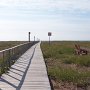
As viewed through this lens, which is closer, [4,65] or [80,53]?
[4,65]

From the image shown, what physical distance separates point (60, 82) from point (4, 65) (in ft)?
12.8

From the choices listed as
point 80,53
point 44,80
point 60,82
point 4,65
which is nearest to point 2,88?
point 44,80

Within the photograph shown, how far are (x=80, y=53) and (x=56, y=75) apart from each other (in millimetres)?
18626

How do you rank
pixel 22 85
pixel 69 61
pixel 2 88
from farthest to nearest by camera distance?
pixel 69 61
pixel 22 85
pixel 2 88

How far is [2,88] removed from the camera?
11102 millimetres

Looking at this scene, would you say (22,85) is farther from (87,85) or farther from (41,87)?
(87,85)

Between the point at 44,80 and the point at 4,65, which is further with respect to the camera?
the point at 4,65

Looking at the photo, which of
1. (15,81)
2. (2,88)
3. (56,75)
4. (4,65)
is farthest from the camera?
(4,65)

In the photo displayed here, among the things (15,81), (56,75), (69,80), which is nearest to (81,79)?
(69,80)


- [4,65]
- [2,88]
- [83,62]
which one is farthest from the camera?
[83,62]

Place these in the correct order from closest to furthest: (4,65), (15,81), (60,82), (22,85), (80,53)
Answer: (22,85) → (15,81) → (60,82) → (4,65) → (80,53)

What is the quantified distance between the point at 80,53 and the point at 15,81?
21703mm

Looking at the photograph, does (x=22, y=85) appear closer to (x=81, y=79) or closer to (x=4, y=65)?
(x=81, y=79)

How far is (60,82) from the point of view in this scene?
1392 cm
